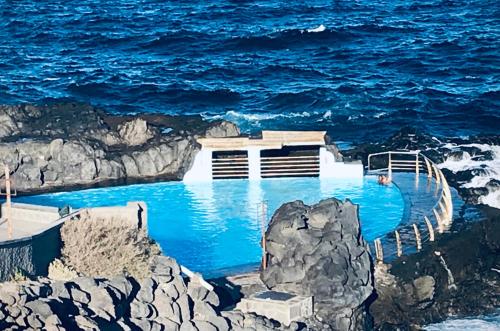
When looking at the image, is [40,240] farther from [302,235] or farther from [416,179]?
[416,179]

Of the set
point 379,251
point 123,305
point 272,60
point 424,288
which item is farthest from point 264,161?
point 272,60

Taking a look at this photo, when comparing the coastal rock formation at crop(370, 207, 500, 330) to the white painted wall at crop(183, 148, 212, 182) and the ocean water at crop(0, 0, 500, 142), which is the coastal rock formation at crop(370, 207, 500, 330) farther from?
the ocean water at crop(0, 0, 500, 142)

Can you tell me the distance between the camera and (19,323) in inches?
1475

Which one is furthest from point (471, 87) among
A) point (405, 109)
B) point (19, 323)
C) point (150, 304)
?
point (19, 323)

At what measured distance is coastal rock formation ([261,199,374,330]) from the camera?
147ft

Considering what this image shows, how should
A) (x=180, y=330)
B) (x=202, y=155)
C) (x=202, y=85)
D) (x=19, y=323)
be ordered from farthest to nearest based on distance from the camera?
1. (x=202, y=85)
2. (x=202, y=155)
3. (x=180, y=330)
4. (x=19, y=323)

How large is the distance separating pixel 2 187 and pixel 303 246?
16780 mm

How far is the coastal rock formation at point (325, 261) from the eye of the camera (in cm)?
4491

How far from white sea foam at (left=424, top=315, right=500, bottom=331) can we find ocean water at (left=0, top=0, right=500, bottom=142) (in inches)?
893

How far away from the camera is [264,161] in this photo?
5869 cm

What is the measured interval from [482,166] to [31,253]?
88.7 feet

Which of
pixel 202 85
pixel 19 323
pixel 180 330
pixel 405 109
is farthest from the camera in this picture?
pixel 202 85

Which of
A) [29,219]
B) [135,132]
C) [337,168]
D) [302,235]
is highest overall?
[135,132]

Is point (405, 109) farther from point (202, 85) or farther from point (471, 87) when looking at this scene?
point (202, 85)
